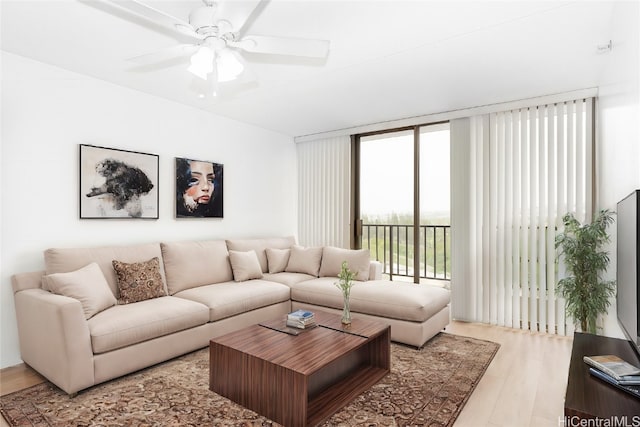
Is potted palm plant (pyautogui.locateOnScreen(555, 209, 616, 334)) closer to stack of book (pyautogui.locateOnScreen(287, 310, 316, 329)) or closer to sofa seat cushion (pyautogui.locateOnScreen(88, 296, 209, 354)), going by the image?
stack of book (pyautogui.locateOnScreen(287, 310, 316, 329))

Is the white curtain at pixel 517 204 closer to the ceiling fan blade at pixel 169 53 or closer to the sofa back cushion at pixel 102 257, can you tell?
the ceiling fan blade at pixel 169 53

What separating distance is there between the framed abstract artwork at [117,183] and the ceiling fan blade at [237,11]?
195cm

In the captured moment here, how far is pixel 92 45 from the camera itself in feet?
8.86

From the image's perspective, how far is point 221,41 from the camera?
212 cm

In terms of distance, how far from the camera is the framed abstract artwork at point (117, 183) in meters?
3.26

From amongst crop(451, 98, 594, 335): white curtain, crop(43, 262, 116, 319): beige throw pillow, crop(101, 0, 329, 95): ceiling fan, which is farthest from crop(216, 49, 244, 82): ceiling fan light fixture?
crop(451, 98, 594, 335): white curtain

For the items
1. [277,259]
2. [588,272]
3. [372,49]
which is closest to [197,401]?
[277,259]

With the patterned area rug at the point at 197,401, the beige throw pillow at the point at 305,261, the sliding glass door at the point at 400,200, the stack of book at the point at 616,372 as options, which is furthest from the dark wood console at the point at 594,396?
the sliding glass door at the point at 400,200

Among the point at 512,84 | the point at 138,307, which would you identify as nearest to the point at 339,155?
the point at 512,84

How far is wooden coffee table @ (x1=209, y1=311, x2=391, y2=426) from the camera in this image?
1991 mm

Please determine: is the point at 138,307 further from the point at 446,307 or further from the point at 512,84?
the point at 512,84

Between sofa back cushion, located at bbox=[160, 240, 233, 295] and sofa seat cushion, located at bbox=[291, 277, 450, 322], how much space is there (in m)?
0.85

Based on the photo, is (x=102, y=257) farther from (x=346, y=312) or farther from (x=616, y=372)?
(x=616, y=372)

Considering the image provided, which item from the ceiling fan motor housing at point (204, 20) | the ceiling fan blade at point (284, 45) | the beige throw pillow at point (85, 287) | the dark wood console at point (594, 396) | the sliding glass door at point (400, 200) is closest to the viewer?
the dark wood console at point (594, 396)
